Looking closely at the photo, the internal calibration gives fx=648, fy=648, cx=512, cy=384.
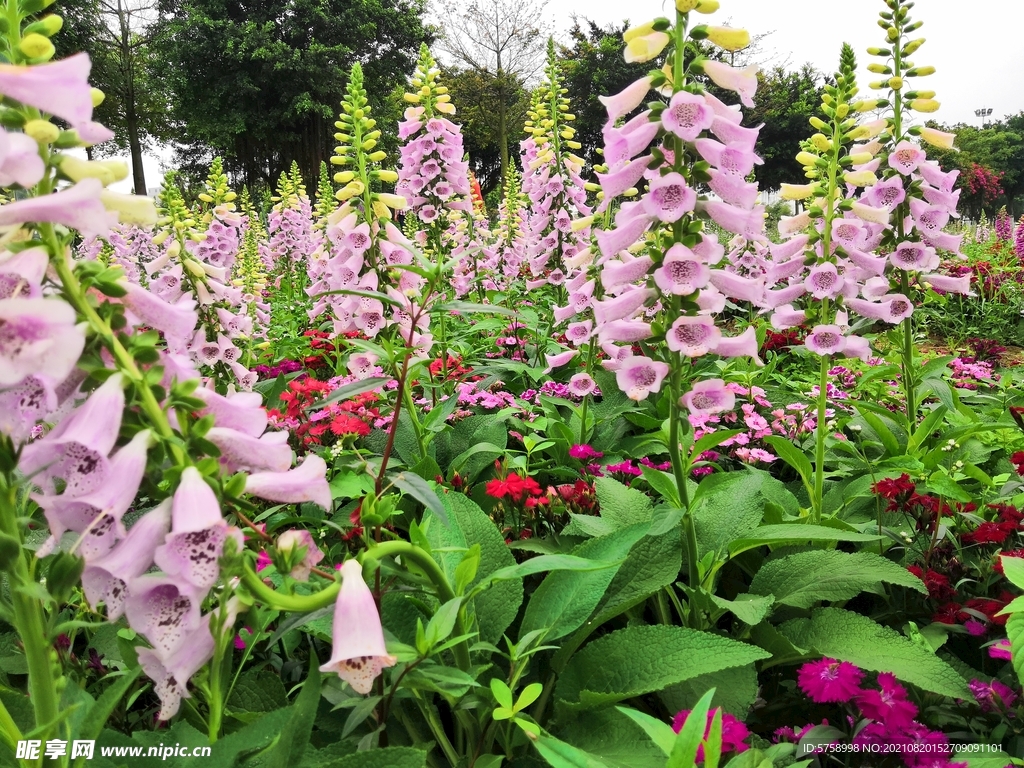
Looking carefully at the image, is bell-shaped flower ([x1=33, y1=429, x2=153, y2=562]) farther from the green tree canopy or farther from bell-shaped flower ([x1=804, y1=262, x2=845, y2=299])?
the green tree canopy

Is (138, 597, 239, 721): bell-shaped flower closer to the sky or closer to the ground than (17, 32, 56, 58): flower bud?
closer to the ground

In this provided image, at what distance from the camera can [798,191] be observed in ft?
9.75

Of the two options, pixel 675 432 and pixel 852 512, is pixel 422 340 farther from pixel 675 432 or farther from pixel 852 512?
pixel 852 512

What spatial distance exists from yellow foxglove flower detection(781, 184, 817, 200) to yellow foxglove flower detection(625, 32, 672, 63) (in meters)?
1.12

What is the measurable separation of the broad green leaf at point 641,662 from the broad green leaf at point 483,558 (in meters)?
0.27

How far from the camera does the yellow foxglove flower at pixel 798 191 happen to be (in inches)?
113

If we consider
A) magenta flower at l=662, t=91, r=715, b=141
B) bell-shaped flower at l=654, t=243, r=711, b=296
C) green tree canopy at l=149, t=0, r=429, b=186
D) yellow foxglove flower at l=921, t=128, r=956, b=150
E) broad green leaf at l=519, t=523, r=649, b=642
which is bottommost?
broad green leaf at l=519, t=523, r=649, b=642

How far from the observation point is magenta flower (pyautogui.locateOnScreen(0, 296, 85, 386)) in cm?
85

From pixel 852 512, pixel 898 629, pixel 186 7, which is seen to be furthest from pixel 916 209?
pixel 186 7

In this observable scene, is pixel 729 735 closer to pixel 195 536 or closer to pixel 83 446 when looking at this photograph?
pixel 195 536

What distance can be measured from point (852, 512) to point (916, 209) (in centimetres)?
159

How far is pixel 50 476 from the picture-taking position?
1033 mm

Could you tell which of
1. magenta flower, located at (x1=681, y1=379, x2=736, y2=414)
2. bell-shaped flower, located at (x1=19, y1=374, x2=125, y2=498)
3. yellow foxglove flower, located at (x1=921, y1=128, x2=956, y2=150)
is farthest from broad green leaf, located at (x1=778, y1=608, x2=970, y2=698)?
yellow foxglove flower, located at (x1=921, y1=128, x2=956, y2=150)

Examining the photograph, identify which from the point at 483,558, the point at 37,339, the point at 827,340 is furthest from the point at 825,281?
the point at 37,339
